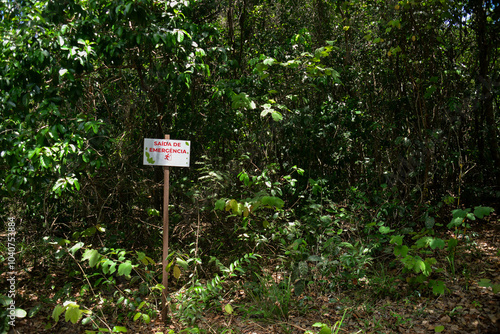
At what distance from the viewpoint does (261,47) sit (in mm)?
5402

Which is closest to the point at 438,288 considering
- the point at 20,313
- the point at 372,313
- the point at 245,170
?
the point at 372,313

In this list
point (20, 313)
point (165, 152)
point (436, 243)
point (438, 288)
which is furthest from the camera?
point (165, 152)

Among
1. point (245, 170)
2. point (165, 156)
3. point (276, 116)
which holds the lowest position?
point (245, 170)

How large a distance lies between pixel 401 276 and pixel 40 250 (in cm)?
416

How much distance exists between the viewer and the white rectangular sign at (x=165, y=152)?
3.25 metres

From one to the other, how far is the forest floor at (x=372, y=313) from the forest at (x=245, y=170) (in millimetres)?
20

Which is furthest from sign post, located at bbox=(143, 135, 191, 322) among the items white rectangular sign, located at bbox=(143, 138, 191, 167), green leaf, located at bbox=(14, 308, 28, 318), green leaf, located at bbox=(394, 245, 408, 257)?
green leaf, located at bbox=(394, 245, 408, 257)

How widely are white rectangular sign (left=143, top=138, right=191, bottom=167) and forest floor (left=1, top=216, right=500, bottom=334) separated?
4.87ft

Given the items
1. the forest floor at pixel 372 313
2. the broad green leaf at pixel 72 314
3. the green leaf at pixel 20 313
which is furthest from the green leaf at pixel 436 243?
the green leaf at pixel 20 313

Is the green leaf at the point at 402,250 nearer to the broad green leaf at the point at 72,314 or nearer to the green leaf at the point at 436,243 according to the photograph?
the green leaf at the point at 436,243

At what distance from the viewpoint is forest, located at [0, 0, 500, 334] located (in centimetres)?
311

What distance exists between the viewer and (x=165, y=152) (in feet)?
10.8

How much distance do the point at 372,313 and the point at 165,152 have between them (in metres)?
2.49

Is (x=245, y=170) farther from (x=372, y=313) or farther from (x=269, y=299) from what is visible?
(x=372, y=313)
